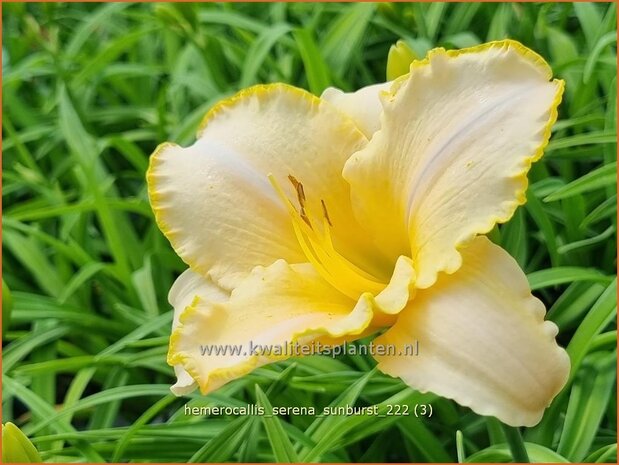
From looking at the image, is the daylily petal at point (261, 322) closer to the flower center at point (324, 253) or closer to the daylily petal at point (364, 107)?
the flower center at point (324, 253)

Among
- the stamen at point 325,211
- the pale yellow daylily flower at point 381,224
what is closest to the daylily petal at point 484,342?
the pale yellow daylily flower at point 381,224

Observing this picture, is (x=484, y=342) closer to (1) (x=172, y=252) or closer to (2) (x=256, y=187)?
Result: (2) (x=256, y=187)

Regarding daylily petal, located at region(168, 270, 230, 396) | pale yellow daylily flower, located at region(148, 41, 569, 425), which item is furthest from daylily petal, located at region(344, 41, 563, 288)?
daylily petal, located at region(168, 270, 230, 396)

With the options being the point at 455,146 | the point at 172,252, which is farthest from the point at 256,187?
the point at 172,252

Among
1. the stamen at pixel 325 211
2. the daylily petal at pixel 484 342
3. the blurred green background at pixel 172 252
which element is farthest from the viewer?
the blurred green background at pixel 172 252

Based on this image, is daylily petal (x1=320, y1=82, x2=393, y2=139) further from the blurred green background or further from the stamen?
the blurred green background

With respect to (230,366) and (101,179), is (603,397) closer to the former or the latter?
(230,366)

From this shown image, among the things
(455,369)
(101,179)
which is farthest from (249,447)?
(101,179)
